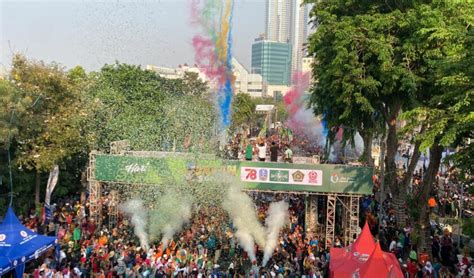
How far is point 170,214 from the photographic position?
57.7 feet

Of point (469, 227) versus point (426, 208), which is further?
point (426, 208)

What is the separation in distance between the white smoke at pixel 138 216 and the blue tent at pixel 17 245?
2828 millimetres

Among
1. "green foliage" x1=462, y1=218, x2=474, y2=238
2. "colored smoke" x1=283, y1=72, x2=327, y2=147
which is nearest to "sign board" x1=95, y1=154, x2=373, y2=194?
"green foliage" x1=462, y1=218, x2=474, y2=238

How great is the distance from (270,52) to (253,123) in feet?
366

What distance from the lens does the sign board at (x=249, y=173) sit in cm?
1677

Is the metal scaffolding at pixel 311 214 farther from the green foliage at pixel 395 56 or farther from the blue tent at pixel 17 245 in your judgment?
the blue tent at pixel 17 245

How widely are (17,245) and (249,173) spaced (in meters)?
8.15

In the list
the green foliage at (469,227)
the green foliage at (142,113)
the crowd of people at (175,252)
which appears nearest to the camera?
the green foliage at (469,227)

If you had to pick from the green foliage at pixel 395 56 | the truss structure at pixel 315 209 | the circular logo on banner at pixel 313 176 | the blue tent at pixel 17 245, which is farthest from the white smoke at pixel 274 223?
the blue tent at pixel 17 245

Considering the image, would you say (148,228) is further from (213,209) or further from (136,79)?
(136,79)

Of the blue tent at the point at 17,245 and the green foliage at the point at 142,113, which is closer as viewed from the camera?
the blue tent at the point at 17,245

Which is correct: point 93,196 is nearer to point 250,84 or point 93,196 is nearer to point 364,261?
point 364,261

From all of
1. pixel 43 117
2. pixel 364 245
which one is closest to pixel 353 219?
pixel 364 245

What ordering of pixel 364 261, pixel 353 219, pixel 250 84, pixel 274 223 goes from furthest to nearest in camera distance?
pixel 250 84 → pixel 274 223 → pixel 353 219 → pixel 364 261
